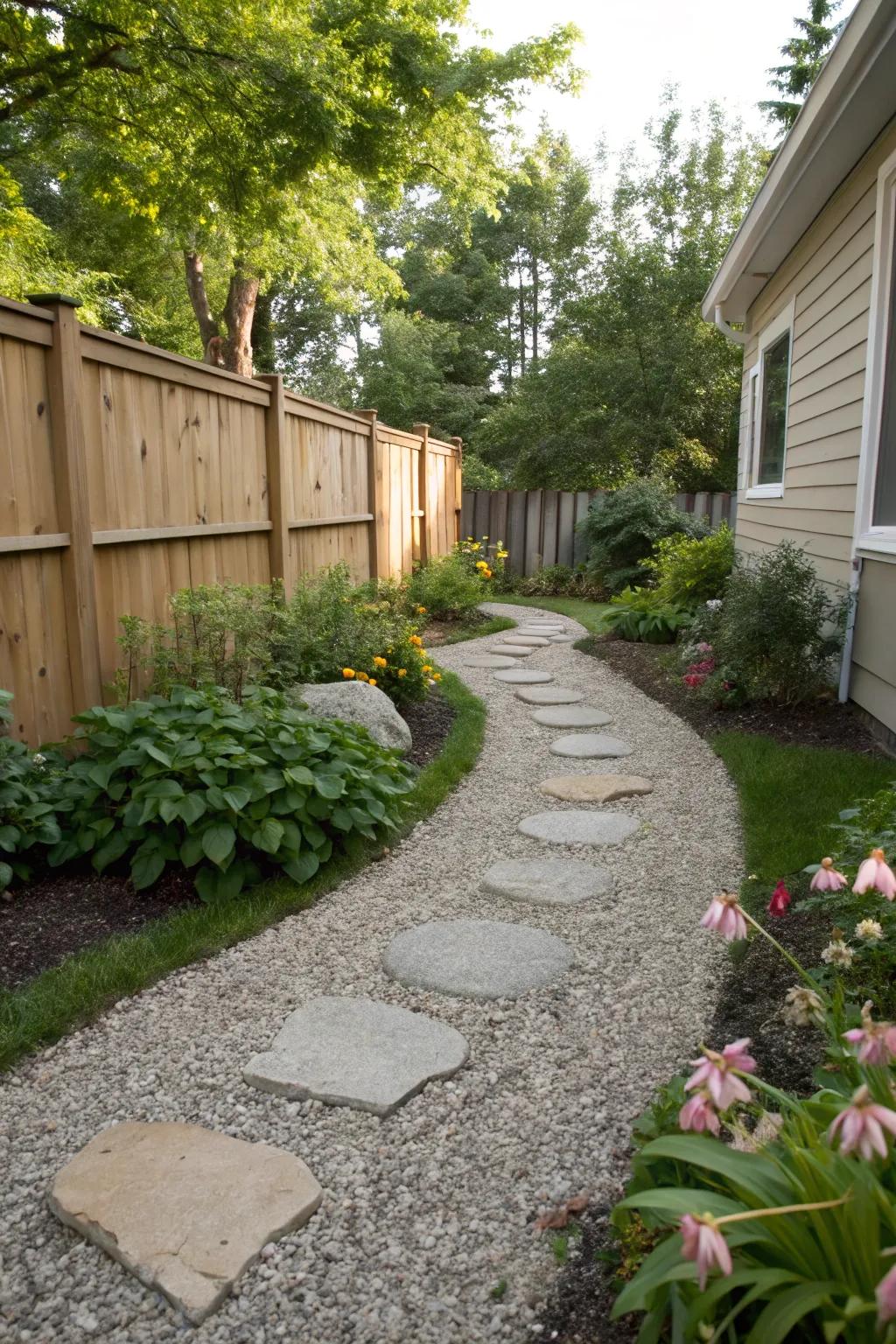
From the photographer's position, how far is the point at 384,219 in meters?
25.3

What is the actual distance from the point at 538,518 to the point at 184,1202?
11.3 m

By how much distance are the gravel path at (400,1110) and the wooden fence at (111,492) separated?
1361 millimetres

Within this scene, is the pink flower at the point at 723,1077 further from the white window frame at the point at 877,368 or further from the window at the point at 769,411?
the window at the point at 769,411

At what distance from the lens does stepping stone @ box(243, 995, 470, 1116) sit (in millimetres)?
1997

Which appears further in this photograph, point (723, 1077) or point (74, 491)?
point (74, 491)

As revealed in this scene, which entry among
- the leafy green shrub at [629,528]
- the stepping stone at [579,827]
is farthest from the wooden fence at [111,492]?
the leafy green shrub at [629,528]

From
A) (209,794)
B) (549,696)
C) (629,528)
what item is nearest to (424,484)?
(629,528)

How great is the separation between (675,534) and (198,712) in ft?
26.6

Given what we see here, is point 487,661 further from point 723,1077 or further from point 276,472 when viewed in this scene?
point 723,1077

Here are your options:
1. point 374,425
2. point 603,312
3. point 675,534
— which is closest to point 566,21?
point 603,312

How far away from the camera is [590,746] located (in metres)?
4.92

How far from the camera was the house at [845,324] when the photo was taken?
4094 mm

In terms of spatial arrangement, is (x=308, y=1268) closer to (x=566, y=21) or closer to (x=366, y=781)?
(x=366, y=781)

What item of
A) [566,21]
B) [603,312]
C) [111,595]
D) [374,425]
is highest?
[566,21]
